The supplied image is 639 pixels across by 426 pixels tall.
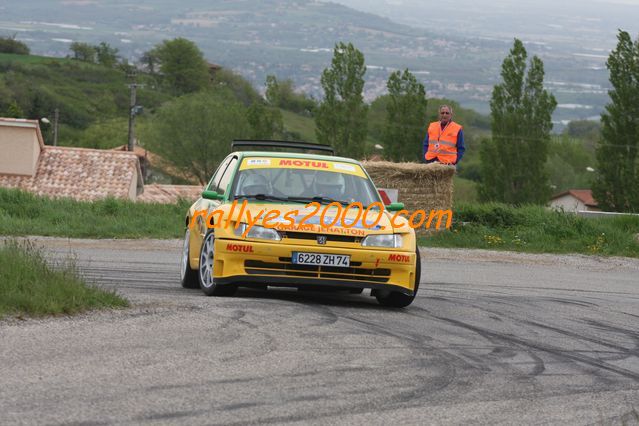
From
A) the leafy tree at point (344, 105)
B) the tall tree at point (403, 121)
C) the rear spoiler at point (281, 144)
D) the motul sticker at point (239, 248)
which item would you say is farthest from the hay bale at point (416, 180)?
the tall tree at point (403, 121)

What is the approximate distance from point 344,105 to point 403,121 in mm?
6636

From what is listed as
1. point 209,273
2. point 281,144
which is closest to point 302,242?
point 209,273

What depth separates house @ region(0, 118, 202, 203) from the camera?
55469mm

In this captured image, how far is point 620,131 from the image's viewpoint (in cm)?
7812

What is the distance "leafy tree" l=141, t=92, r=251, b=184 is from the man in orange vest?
117m

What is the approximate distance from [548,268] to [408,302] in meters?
6.92

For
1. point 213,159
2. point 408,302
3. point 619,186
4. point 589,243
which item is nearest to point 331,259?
point 408,302

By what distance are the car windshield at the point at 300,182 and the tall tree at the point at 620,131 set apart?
6523 cm

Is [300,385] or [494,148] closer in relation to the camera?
[300,385]

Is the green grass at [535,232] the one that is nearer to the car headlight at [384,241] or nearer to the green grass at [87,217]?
the green grass at [87,217]

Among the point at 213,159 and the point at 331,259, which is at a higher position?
the point at 331,259

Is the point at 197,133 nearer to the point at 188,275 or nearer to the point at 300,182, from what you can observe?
the point at 188,275

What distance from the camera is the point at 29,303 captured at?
926 centimetres

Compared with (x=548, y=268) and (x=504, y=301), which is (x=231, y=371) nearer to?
(x=504, y=301)
